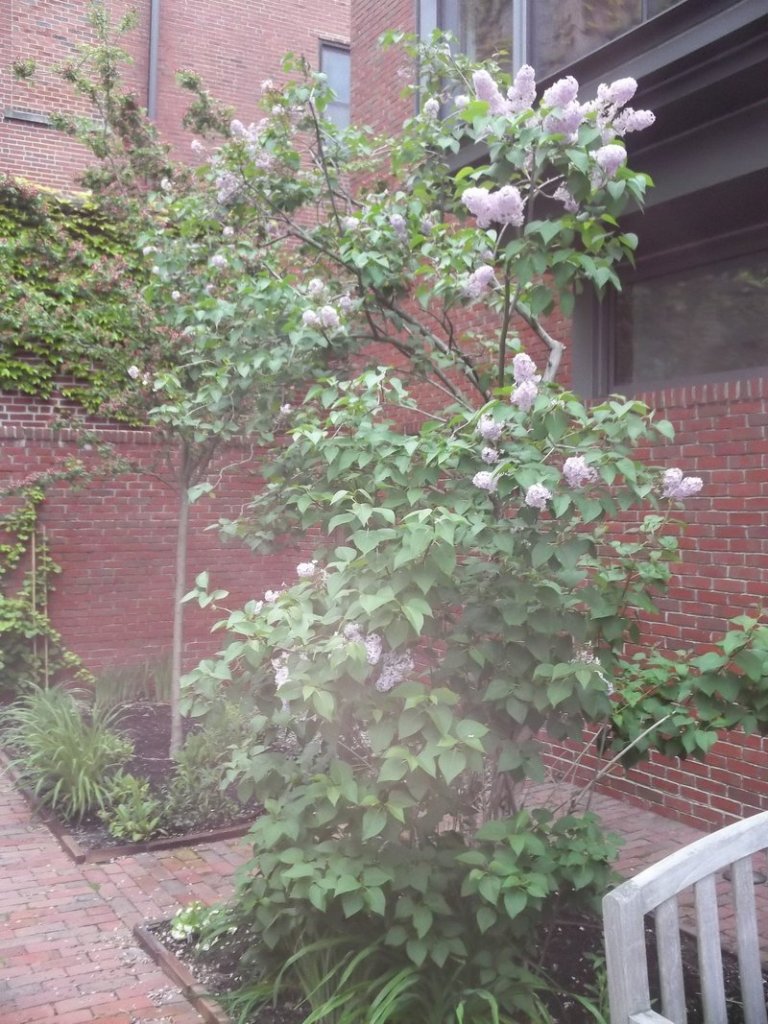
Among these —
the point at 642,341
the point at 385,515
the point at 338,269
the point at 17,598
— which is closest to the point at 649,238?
the point at 642,341

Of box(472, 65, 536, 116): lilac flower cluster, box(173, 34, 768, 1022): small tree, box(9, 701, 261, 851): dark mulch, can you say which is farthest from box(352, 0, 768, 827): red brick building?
box(9, 701, 261, 851): dark mulch

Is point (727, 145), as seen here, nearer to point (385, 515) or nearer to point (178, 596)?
point (385, 515)

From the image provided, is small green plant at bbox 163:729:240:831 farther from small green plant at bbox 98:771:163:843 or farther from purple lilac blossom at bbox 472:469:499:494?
purple lilac blossom at bbox 472:469:499:494

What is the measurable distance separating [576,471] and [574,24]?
4.87m

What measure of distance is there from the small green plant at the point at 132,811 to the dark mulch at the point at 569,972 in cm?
135

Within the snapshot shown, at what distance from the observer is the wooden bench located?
2027 mm

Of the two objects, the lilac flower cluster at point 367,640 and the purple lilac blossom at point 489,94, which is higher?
the purple lilac blossom at point 489,94

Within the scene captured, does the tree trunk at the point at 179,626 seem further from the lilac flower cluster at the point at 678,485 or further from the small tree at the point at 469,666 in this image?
the lilac flower cluster at the point at 678,485

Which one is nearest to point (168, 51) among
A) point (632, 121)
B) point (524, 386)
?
point (632, 121)

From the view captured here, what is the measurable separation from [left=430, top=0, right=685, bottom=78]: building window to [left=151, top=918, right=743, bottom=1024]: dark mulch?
4.53 meters

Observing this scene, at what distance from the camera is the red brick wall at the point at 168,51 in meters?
14.4

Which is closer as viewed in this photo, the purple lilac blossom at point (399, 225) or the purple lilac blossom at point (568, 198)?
the purple lilac blossom at point (568, 198)

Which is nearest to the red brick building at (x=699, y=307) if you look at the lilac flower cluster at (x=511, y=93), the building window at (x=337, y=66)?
the lilac flower cluster at (x=511, y=93)

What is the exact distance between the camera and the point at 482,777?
3.75 meters
